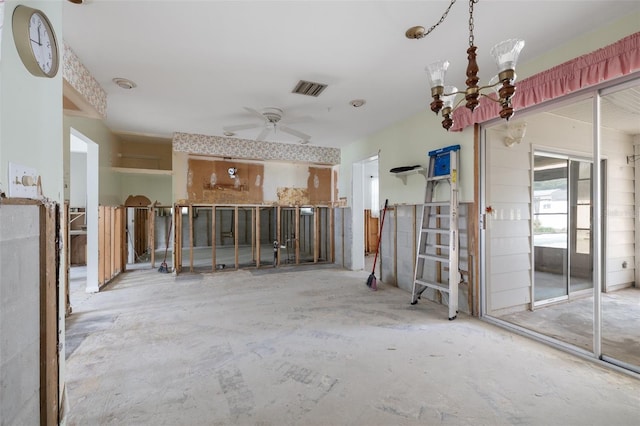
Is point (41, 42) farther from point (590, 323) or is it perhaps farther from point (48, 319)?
point (590, 323)

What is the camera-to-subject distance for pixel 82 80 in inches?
107

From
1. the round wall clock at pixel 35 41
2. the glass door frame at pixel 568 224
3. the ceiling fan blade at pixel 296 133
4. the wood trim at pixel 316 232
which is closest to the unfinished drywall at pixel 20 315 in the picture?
the round wall clock at pixel 35 41

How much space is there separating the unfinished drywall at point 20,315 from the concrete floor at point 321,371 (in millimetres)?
686

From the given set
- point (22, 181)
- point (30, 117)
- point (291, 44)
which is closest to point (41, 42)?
point (30, 117)

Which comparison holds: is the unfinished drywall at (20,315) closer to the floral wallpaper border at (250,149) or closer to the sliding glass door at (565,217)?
the floral wallpaper border at (250,149)

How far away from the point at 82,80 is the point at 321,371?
137 inches

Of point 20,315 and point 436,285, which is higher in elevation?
point 20,315

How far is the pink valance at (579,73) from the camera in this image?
74.9 inches

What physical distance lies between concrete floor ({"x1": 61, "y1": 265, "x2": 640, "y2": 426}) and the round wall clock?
1.87 meters

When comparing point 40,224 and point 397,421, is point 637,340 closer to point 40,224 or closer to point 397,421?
point 397,421

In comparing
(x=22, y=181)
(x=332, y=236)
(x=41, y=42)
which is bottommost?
(x=332, y=236)

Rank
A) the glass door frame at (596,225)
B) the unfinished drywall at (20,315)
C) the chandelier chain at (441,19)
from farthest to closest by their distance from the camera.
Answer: the glass door frame at (596,225)
the chandelier chain at (441,19)
the unfinished drywall at (20,315)

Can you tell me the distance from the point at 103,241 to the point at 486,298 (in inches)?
214

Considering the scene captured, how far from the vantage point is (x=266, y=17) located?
6.78ft
